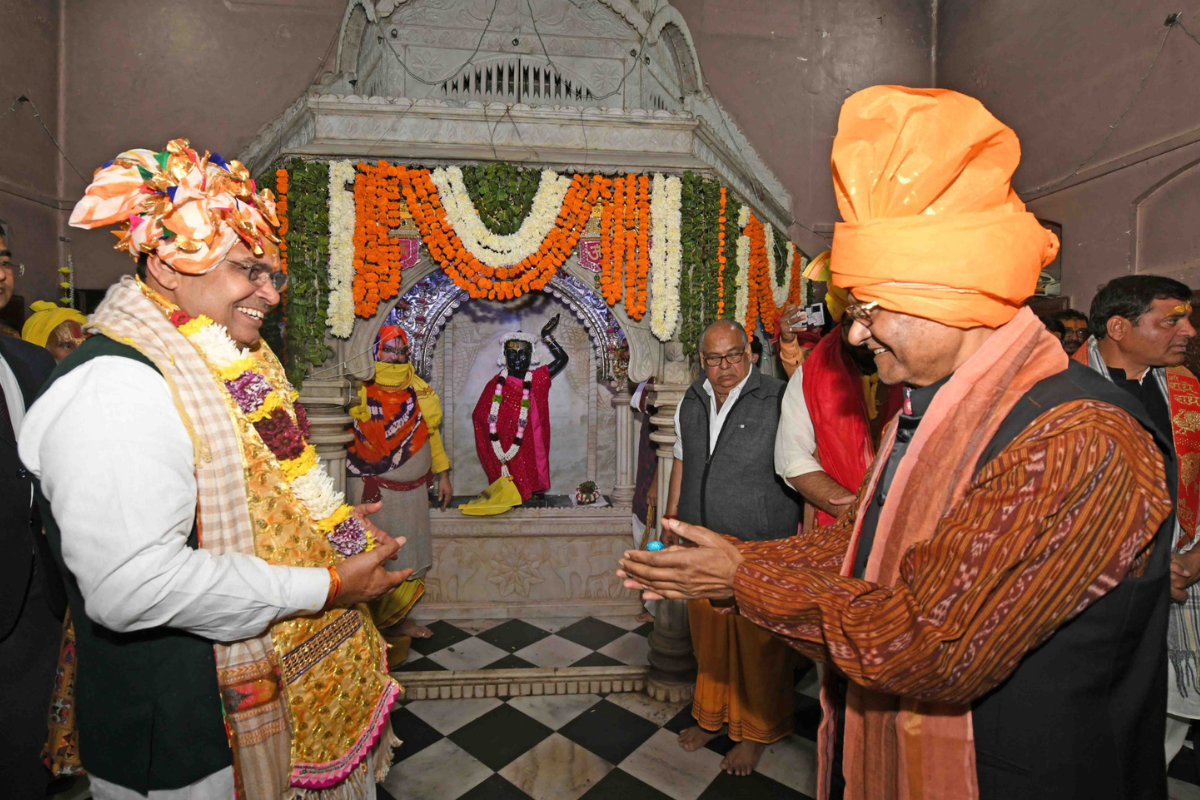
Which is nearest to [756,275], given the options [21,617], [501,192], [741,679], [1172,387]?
[501,192]

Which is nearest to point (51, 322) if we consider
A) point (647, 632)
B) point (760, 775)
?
point (647, 632)

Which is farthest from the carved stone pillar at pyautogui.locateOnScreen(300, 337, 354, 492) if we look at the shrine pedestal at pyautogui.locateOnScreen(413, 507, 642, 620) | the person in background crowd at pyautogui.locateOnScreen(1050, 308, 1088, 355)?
the person in background crowd at pyautogui.locateOnScreen(1050, 308, 1088, 355)

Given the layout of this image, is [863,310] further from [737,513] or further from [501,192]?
[501,192]

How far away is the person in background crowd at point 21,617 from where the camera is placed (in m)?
1.91

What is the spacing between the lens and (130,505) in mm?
1222

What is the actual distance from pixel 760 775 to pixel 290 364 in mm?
3412

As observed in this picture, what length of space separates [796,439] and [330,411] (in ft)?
8.95

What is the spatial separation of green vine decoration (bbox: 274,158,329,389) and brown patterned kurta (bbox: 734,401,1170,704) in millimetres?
3494

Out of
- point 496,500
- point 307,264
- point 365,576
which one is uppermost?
point 307,264

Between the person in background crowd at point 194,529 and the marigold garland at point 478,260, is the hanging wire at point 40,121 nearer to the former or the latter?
the marigold garland at point 478,260

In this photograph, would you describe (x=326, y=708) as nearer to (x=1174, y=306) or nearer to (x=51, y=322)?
(x=1174, y=306)

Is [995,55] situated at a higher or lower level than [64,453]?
higher

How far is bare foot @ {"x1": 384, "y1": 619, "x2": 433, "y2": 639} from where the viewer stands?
4355 millimetres

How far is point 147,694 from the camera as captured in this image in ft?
4.45
